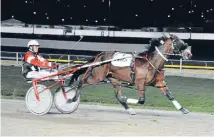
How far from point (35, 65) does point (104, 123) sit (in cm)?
182

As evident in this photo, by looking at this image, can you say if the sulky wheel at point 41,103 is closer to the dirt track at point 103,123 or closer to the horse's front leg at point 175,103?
the dirt track at point 103,123

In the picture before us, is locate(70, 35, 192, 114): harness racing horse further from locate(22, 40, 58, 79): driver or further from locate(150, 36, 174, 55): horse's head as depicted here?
locate(22, 40, 58, 79): driver

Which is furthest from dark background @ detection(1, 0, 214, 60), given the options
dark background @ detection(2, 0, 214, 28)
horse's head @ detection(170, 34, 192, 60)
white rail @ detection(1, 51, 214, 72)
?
horse's head @ detection(170, 34, 192, 60)

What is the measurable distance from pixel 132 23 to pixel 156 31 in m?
3.42

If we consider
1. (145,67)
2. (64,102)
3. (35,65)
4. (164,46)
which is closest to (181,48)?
(164,46)

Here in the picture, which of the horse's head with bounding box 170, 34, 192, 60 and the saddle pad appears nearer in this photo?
the horse's head with bounding box 170, 34, 192, 60

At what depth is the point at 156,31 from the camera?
2291 cm

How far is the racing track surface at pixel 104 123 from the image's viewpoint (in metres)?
7.77

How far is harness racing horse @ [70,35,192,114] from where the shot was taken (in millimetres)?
9212

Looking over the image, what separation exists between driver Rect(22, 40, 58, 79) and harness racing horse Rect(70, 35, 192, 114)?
2.97ft

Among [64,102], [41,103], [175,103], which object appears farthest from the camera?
[64,102]

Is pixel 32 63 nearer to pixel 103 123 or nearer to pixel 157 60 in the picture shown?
pixel 103 123

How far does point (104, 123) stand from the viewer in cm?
863

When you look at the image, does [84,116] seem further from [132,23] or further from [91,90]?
[132,23]
